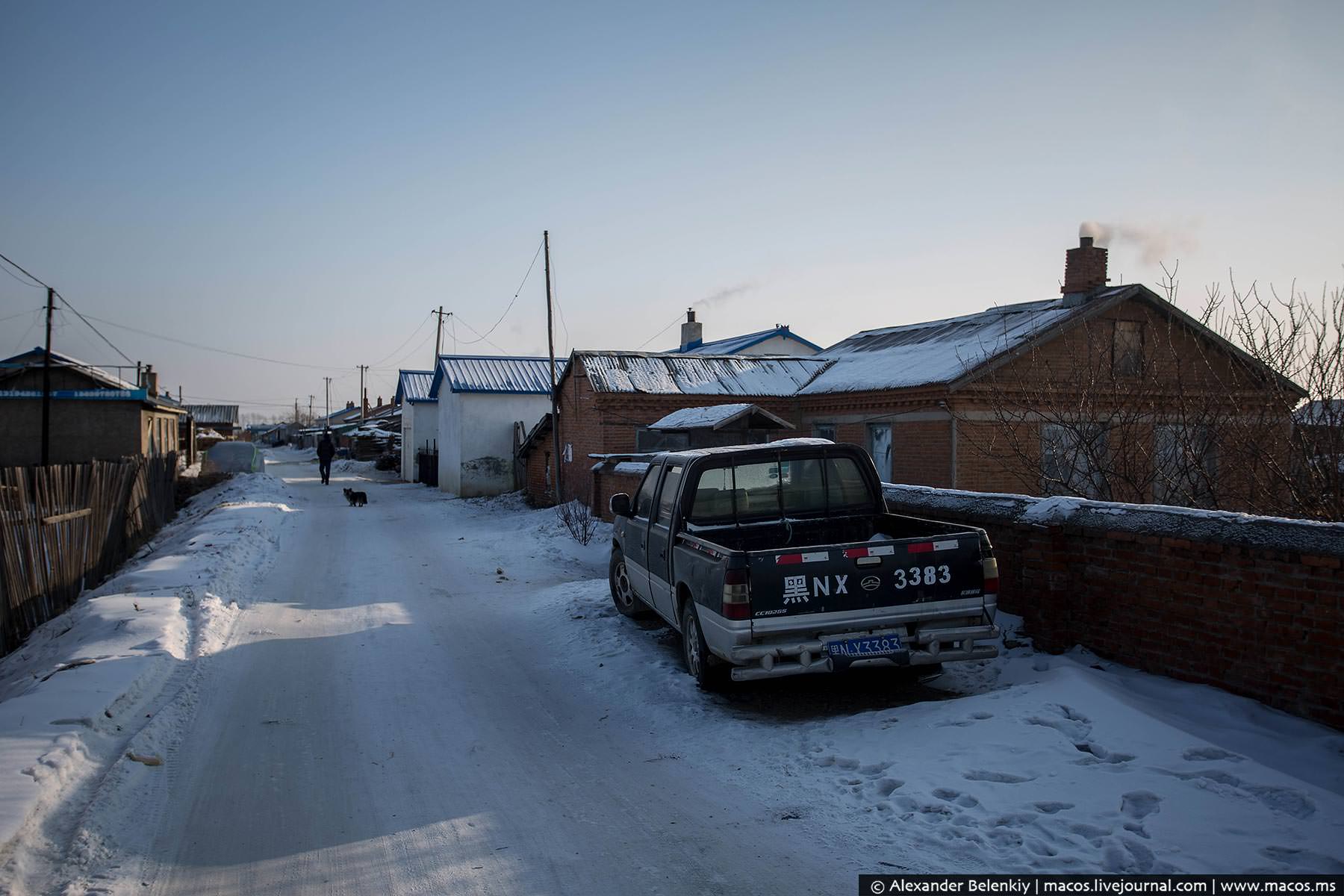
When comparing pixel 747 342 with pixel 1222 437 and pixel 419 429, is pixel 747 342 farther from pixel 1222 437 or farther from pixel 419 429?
pixel 1222 437

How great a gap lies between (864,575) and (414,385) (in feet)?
122

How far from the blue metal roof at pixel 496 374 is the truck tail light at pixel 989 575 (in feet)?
83.0

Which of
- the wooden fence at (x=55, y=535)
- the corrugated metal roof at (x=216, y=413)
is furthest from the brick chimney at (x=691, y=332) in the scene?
the corrugated metal roof at (x=216, y=413)

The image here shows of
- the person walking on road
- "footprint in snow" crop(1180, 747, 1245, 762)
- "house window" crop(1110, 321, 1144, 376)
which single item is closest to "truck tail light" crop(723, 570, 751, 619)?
"footprint in snow" crop(1180, 747, 1245, 762)

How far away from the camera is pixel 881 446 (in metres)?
20.2

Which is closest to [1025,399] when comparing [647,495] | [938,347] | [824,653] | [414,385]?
[647,495]

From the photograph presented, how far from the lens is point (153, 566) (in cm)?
1216

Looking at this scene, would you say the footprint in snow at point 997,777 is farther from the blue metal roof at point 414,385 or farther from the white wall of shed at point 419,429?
the blue metal roof at point 414,385

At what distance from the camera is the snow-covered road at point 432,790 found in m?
3.99

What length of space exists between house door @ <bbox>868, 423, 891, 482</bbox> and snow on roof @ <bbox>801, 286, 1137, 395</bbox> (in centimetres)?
99

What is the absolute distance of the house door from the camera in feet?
65.2

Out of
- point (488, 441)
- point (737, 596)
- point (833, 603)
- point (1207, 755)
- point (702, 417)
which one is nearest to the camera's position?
point (1207, 755)

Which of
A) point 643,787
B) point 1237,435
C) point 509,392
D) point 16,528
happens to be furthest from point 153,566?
point 509,392

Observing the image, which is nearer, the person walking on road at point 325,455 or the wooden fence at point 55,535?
the wooden fence at point 55,535
